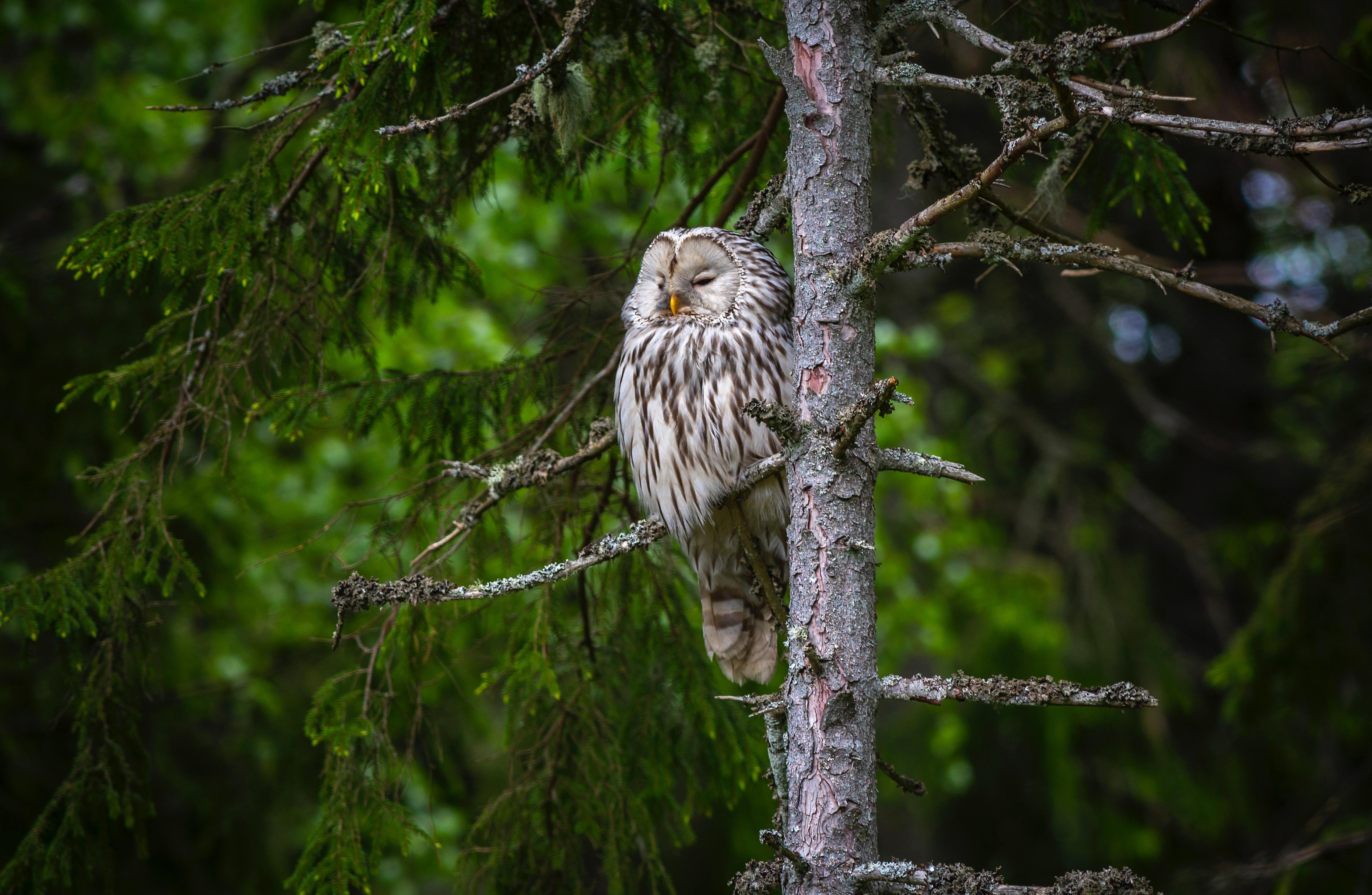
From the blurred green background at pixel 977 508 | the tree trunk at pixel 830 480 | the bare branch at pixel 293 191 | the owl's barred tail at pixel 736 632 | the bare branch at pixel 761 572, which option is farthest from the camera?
the blurred green background at pixel 977 508

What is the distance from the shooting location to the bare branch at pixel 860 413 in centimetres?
177

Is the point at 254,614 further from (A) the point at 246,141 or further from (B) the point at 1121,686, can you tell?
(B) the point at 1121,686

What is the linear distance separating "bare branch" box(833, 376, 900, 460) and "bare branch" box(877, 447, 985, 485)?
9 centimetres

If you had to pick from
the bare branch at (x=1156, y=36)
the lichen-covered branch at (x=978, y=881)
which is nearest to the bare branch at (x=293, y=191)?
the bare branch at (x=1156, y=36)

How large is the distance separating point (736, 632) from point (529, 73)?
5.36 feet

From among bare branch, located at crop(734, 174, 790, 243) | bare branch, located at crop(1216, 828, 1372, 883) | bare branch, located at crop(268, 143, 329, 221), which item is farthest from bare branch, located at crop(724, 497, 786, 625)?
bare branch, located at crop(1216, 828, 1372, 883)

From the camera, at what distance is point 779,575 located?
2896mm

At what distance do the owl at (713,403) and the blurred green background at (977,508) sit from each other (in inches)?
54.2

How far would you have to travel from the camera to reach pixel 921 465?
201 cm

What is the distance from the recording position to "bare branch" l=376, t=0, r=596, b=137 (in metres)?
2.12

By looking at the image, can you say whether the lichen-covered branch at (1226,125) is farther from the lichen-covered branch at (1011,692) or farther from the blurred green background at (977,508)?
the blurred green background at (977,508)

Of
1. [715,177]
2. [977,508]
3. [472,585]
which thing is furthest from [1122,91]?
[977,508]

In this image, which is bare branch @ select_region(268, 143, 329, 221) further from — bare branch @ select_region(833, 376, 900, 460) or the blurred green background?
the blurred green background

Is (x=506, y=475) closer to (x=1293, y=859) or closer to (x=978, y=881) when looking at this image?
(x=978, y=881)
